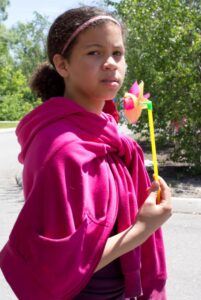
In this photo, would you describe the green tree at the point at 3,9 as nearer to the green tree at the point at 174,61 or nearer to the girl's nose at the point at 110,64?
the green tree at the point at 174,61

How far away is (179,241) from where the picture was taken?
205 inches

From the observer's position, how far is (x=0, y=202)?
7.43 m

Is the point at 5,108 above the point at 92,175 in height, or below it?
below

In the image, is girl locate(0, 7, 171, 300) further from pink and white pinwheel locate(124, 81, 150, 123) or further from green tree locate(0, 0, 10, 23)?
green tree locate(0, 0, 10, 23)

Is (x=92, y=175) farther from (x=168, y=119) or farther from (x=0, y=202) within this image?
(x=168, y=119)

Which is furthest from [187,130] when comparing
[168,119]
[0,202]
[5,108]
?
[5,108]

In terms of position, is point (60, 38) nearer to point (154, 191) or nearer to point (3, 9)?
point (154, 191)

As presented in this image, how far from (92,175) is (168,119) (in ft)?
24.4

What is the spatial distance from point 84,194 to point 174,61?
7.24 metres

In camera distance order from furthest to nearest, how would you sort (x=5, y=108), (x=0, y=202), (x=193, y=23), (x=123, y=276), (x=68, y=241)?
(x=5, y=108), (x=193, y=23), (x=0, y=202), (x=123, y=276), (x=68, y=241)

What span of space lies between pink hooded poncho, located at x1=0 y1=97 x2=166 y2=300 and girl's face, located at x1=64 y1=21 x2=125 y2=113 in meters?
0.06

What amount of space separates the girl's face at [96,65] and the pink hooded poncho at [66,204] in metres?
0.06

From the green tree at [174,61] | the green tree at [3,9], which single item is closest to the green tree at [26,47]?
the green tree at [3,9]

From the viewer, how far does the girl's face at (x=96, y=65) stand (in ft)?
4.47
